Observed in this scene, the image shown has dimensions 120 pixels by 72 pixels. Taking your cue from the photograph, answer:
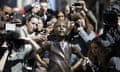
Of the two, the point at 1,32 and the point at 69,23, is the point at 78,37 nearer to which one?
the point at 69,23

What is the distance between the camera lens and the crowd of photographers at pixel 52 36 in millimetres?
11586

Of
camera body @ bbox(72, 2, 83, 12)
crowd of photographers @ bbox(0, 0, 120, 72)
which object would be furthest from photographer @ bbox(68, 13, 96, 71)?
camera body @ bbox(72, 2, 83, 12)

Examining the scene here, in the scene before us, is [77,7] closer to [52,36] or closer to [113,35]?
[52,36]

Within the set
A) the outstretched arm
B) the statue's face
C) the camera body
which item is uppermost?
the statue's face

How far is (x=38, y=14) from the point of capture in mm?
13789

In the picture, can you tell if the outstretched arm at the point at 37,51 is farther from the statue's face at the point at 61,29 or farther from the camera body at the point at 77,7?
the camera body at the point at 77,7

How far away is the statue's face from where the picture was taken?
1200 cm

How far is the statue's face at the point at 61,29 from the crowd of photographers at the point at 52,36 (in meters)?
0.35

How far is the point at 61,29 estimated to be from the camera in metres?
12.0

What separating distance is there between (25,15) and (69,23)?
1393mm

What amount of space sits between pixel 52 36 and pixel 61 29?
448mm

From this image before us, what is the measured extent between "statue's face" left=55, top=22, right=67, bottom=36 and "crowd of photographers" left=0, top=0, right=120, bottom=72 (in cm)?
35

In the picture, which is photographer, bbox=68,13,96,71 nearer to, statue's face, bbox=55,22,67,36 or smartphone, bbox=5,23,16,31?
statue's face, bbox=55,22,67,36

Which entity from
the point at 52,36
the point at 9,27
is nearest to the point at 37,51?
the point at 52,36
